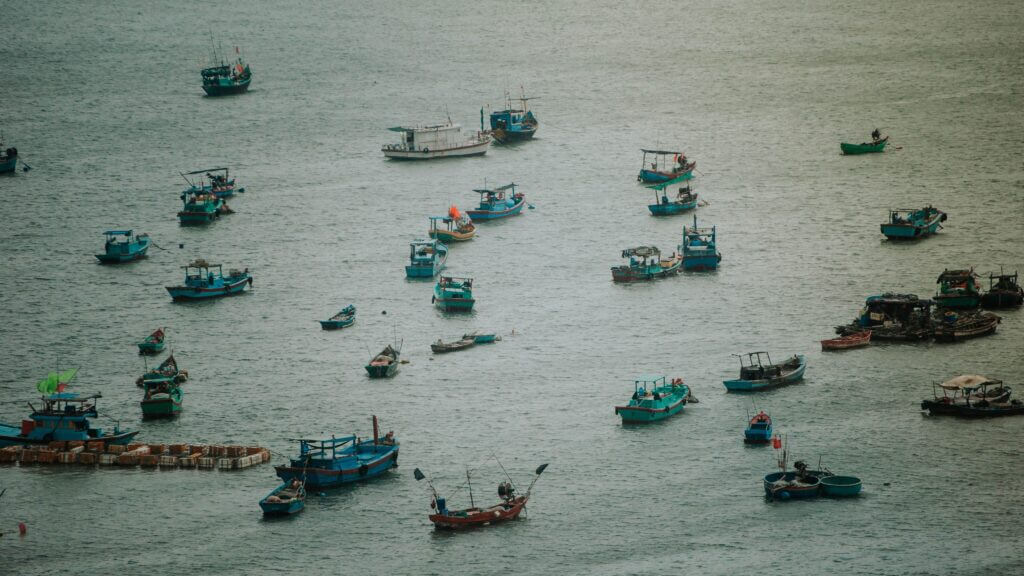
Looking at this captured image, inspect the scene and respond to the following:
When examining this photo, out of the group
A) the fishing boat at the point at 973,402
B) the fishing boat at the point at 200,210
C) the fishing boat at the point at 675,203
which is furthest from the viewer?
the fishing boat at the point at 200,210

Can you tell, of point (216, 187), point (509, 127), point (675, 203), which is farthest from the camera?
point (509, 127)

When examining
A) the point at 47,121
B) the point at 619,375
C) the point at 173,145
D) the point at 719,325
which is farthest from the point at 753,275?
the point at 47,121

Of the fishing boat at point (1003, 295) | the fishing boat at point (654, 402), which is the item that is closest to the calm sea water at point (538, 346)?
the fishing boat at point (654, 402)

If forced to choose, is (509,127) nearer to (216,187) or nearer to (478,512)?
(216,187)

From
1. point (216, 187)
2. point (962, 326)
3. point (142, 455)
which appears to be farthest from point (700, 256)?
point (216, 187)

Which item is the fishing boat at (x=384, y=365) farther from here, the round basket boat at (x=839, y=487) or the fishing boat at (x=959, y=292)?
the fishing boat at (x=959, y=292)

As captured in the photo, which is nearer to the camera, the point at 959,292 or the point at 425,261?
the point at 959,292
